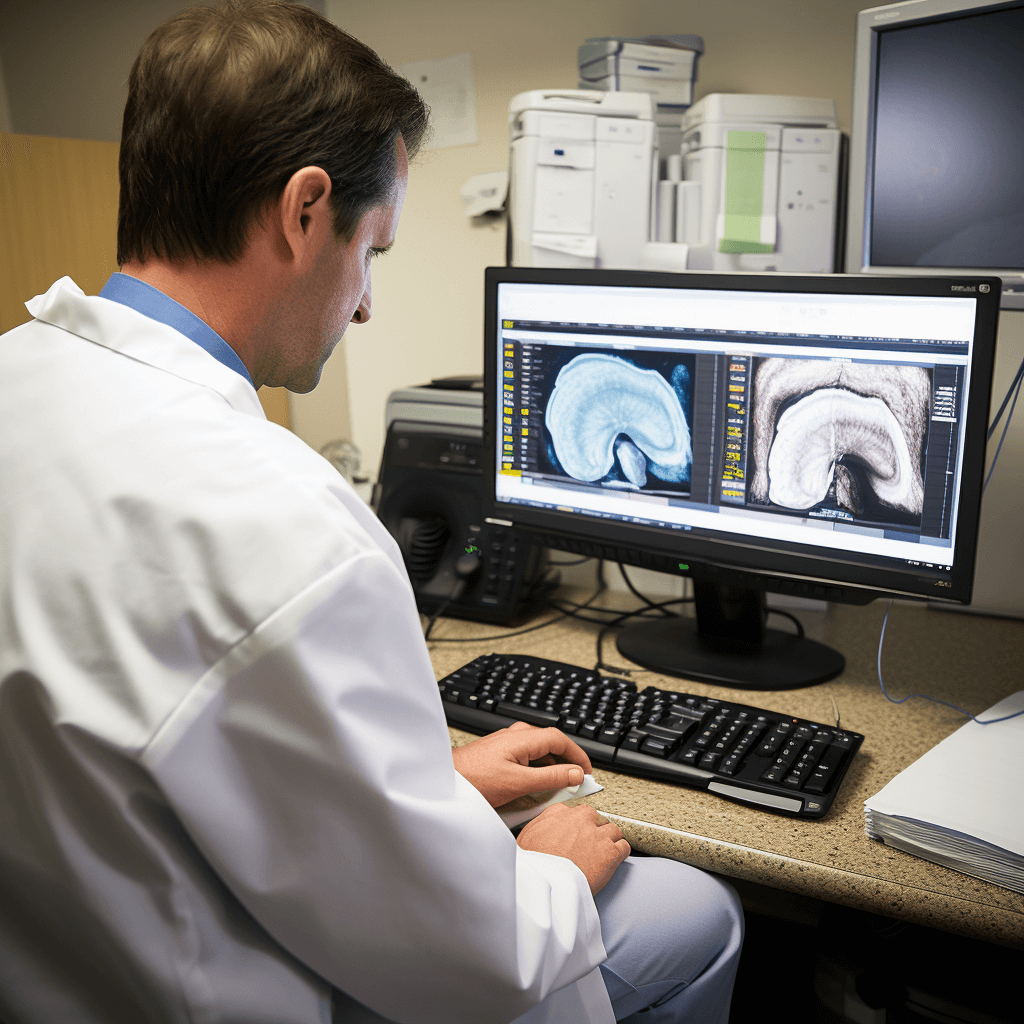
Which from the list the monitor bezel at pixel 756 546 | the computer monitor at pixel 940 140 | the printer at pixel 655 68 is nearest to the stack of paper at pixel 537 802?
the monitor bezel at pixel 756 546

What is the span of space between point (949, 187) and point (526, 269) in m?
0.55

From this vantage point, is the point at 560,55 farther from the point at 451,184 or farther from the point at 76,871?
the point at 76,871

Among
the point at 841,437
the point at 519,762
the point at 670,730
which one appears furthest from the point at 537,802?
the point at 841,437

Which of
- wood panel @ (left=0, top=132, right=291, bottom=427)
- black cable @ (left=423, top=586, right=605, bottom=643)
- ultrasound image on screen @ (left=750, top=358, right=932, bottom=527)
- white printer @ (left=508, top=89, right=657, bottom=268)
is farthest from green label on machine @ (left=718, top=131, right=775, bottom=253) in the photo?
wood panel @ (left=0, top=132, right=291, bottom=427)

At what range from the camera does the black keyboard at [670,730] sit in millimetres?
883

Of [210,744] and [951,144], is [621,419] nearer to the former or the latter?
[951,144]

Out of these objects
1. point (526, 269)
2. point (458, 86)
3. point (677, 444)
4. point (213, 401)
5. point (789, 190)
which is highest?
point (458, 86)

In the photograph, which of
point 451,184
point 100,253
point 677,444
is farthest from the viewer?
point 100,253

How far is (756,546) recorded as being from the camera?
1.13m

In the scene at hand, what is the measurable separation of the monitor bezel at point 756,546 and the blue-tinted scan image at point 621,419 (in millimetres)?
73

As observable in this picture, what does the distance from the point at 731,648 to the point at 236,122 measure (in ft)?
2.95

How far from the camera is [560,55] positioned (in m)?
1.65

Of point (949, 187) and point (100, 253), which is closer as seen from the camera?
point (949, 187)

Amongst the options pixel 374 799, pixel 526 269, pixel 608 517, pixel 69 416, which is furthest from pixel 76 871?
pixel 526 269
